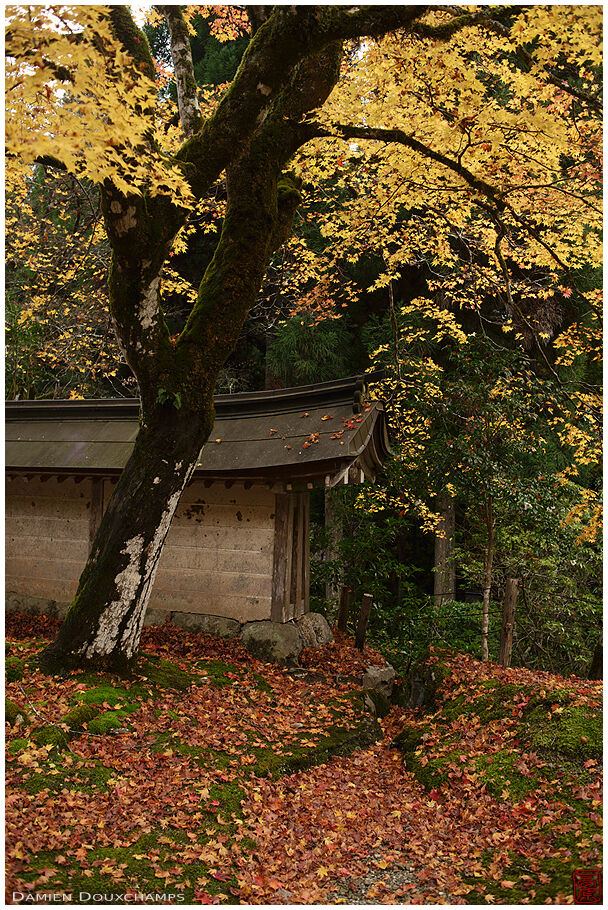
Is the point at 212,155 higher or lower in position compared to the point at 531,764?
higher

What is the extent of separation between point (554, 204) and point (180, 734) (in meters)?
8.13

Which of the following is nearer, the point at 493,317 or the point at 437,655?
the point at 437,655

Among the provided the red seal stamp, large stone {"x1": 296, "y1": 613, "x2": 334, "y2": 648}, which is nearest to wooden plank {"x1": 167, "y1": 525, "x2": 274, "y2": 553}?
large stone {"x1": 296, "y1": 613, "x2": 334, "y2": 648}

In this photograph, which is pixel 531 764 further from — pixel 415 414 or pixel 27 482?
pixel 27 482

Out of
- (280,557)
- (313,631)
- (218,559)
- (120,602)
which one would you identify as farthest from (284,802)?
(218,559)

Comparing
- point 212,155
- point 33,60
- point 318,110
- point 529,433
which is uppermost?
point 318,110

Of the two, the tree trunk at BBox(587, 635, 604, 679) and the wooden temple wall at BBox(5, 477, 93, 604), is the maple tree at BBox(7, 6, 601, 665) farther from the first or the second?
the wooden temple wall at BBox(5, 477, 93, 604)

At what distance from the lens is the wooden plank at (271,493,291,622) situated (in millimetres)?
9117

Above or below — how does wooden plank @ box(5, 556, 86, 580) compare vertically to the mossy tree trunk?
below

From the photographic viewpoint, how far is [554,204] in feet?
26.9

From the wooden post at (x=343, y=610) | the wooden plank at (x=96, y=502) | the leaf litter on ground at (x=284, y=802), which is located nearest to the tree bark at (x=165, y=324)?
the leaf litter on ground at (x=284, y=802)

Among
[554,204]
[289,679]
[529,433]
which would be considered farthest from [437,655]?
[554,204]

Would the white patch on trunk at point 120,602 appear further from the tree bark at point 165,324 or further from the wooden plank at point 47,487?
the wooden plank at point 47,487

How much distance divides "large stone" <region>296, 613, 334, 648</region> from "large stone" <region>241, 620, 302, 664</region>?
35cm
